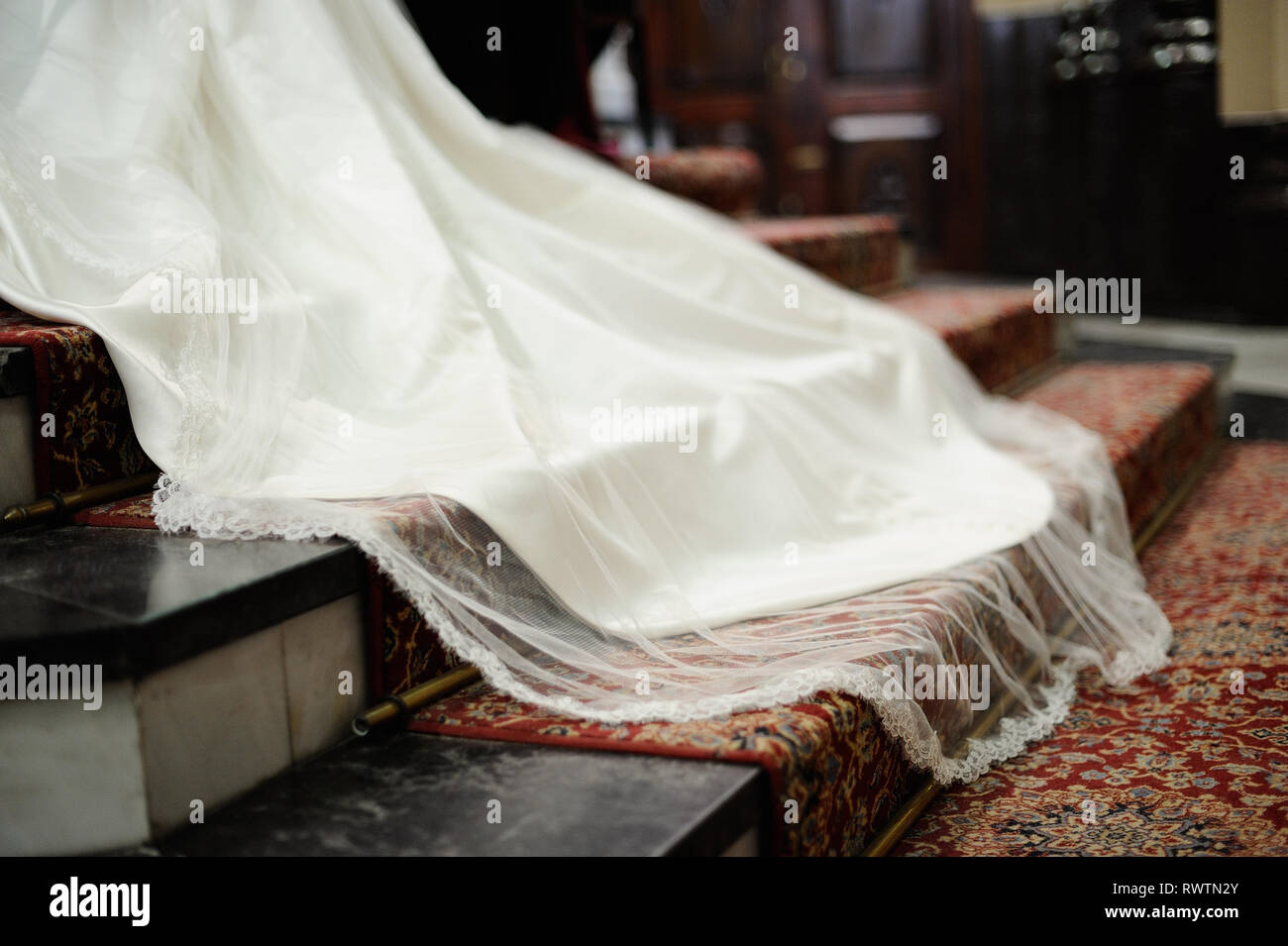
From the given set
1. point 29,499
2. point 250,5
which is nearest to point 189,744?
Result: point 29,499

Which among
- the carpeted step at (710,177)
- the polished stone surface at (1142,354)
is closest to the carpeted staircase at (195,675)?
the carpeted step at (710,177)

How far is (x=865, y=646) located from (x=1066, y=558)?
703 millimetres

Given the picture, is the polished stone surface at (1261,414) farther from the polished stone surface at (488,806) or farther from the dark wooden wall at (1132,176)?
the polished stone surface at (488,806)

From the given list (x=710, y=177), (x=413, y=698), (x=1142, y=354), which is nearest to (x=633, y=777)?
(x=413, y=698)

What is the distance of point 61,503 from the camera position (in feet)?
5.19

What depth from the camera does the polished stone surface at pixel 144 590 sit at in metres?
1.17

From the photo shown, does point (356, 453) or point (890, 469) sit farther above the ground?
point (356, 453)

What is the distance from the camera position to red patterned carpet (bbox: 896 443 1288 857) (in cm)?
149

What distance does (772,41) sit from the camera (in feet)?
19.9

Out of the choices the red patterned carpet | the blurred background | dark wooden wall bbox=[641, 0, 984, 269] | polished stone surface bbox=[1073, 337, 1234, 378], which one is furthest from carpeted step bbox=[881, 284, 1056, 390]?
dark wooden wall bbox=[641, 0, 984, 269]

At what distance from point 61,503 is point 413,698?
51cm

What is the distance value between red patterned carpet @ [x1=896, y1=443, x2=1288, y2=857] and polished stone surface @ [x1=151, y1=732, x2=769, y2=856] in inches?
15.4

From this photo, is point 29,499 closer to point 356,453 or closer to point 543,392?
point 356,453

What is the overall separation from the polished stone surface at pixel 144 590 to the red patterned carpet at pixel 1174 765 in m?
0.75
